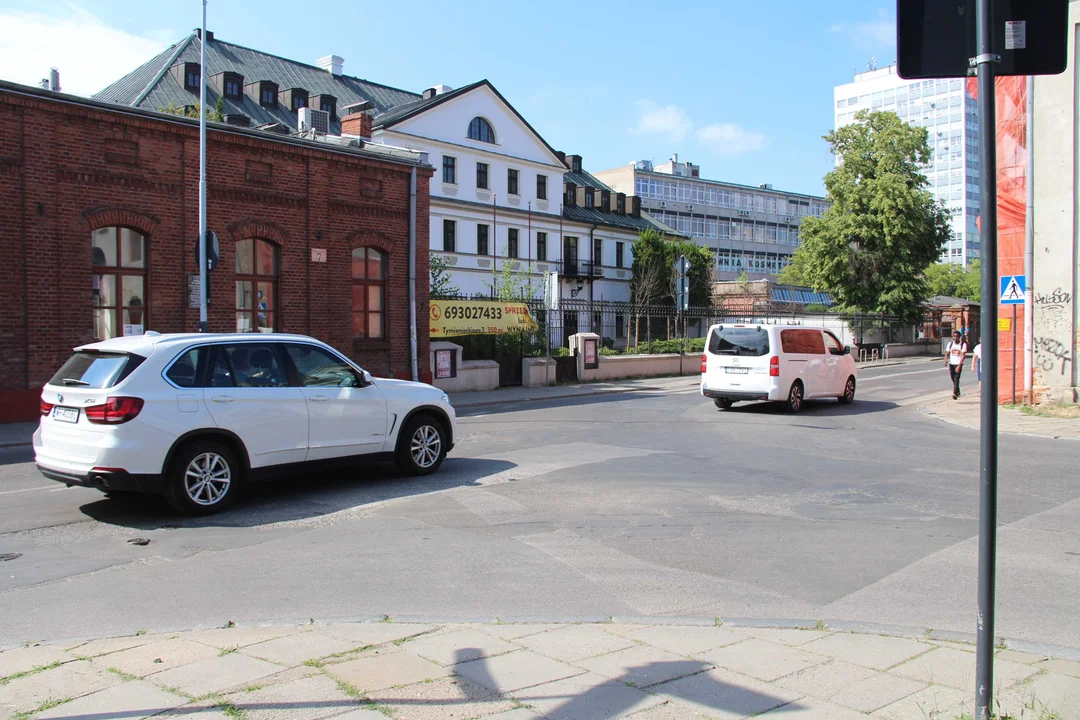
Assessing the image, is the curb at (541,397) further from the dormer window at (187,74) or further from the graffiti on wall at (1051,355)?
the dormer window at (187,74)

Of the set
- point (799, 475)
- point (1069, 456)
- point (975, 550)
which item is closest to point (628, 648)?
point (975, 550)

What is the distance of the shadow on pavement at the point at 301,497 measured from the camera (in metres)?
7.95

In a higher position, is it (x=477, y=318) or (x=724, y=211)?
(x=724, y=211)

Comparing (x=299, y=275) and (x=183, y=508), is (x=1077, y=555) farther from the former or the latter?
(x=299, y=275)

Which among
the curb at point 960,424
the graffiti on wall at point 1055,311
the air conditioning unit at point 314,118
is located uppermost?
the air conditioning unit at point 314,118

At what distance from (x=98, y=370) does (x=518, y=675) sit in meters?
5.66

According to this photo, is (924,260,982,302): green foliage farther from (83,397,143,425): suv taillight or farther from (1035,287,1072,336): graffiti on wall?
(83,397,143,425): suv taillight

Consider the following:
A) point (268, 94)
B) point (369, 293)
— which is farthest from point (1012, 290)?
point (268, 94)

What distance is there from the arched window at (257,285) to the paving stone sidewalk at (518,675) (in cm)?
1584

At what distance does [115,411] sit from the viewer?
7574 millimetres

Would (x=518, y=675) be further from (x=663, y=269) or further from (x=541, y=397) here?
(x=663, y=269)

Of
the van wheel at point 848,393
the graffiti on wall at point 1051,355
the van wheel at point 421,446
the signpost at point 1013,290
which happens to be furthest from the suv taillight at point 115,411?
the graffiti on wall at point 1051,355

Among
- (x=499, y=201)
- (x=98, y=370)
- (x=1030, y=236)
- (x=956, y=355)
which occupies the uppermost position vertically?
(x=499, y=201)

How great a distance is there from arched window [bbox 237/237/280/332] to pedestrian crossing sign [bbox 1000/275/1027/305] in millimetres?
15778
